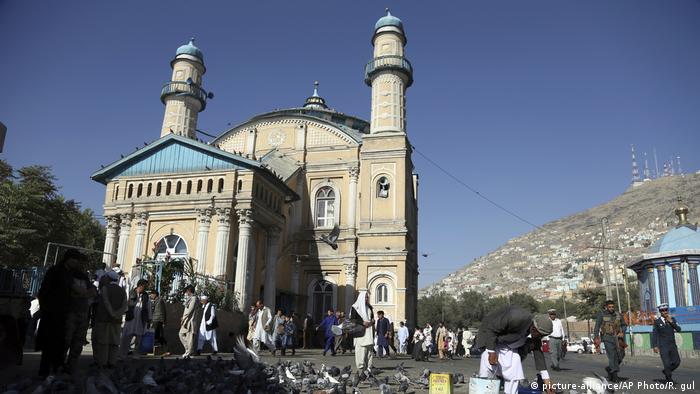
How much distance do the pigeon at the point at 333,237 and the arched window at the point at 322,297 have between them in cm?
211

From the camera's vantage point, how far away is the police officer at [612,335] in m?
10.6

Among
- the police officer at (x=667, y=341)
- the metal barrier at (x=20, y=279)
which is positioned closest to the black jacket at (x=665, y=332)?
the police officer at (x=667, y=341)

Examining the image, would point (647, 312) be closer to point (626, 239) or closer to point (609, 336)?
point (609, 336)

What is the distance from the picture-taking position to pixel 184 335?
1356 centimetres

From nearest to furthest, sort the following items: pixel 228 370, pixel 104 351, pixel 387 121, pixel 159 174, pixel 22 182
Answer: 1. pixel 228 370
2. pixel 104 351
3. pixel 159 174
4. pixel 387 121
5. pixel 22 182

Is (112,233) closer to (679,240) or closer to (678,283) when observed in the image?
(678,283)

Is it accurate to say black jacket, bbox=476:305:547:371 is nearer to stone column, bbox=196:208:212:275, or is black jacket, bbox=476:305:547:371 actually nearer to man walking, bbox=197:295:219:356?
man walking, bbox=197:295:219:356

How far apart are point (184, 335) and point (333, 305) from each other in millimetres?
15863

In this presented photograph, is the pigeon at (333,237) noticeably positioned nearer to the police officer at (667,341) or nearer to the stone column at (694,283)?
the stone column at (694,283)

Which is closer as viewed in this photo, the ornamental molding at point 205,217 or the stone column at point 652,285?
the ornamental molding at point 205,217

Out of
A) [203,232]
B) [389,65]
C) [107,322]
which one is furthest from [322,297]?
[107,322]

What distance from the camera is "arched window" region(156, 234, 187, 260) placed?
75.8 ft

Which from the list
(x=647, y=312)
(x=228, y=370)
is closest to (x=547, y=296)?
(x=647, y=312)

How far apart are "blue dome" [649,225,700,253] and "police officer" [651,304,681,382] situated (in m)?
15.7
